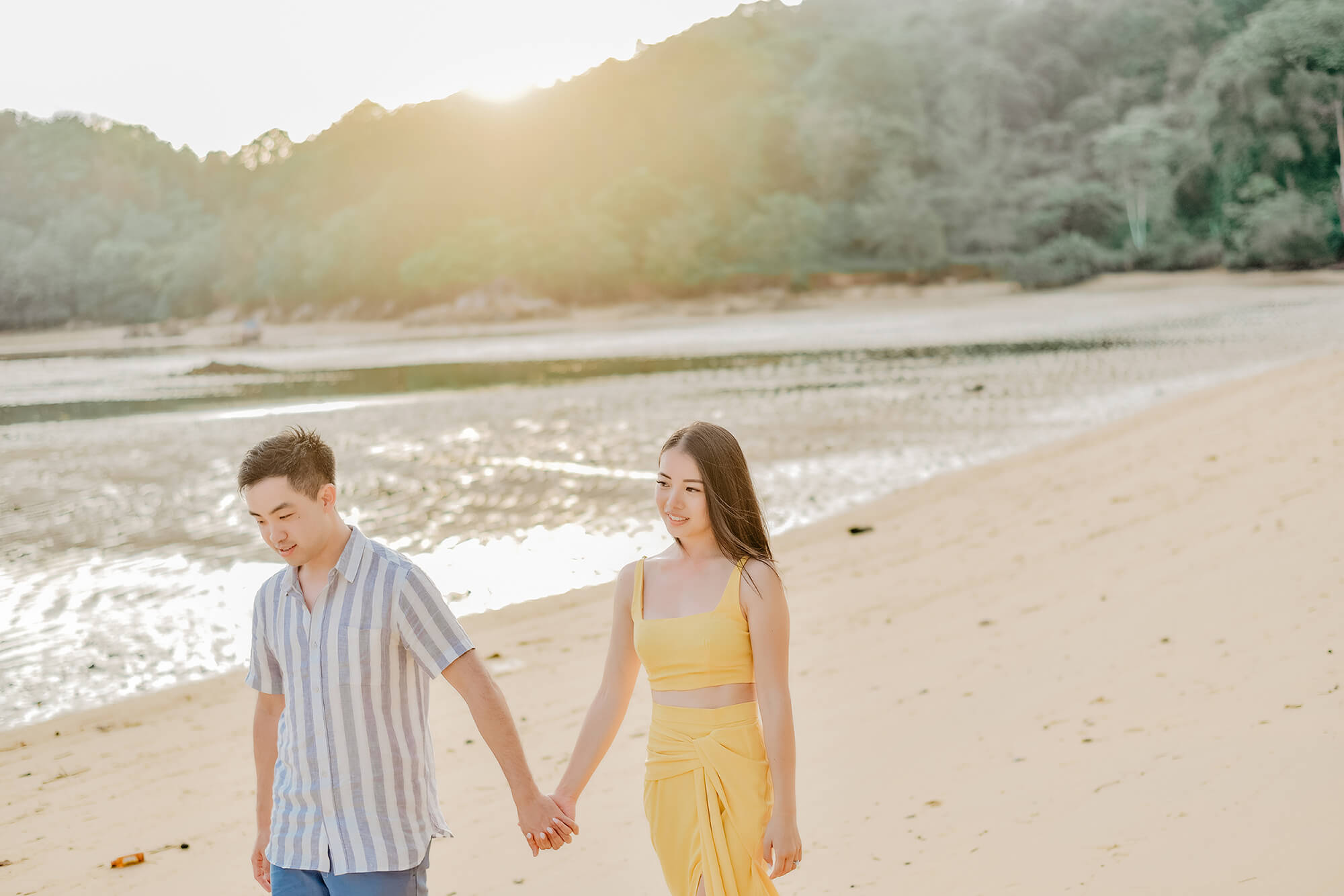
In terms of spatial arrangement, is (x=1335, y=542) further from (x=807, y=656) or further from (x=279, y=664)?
(x=279, y=664)

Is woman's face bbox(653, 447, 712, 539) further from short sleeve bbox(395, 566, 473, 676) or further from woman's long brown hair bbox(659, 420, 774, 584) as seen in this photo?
short sleeve bbox(395, 566, 473, 676)

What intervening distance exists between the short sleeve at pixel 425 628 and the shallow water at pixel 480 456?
5.06 metres

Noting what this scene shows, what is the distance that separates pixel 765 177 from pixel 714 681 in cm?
8052

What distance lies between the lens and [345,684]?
2131 mm

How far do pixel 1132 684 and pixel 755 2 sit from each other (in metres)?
126

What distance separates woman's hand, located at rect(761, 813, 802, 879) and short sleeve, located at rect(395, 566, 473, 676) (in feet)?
2.29

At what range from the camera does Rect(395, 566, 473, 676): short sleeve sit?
2.14 m

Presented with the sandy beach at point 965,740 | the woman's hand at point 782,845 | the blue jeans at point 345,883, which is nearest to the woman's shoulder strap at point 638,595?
the woman's hand at point 782,845

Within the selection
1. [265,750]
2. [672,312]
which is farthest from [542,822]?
[672,312]

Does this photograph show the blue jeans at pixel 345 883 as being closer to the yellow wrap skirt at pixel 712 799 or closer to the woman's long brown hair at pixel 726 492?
the yellow wrap skirt at pixel 712 799

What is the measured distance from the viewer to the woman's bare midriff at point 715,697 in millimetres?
2260

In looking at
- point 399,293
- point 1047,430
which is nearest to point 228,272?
point 399,293

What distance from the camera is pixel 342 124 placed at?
4154 inches

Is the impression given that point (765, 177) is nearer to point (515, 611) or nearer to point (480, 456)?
point (480, 456)
